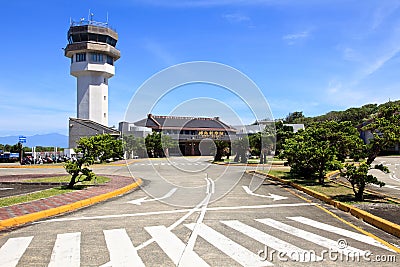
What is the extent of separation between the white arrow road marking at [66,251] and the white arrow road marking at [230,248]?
2383 mm

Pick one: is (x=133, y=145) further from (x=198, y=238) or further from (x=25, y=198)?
(x=198, y=238)

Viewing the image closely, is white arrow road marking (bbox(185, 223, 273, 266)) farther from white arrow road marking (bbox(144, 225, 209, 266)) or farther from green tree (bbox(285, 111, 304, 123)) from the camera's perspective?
green tree (bbox(285, 111, 304, 123))

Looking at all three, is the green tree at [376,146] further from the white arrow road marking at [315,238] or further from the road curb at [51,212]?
the road curb at [51,212]

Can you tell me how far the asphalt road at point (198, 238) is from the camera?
612 centimetres

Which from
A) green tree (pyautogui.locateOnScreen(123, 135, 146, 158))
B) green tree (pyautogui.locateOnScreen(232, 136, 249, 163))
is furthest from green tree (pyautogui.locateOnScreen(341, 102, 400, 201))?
green tree (pyautogui.locateOnScreen(123, 135, 146, 158))

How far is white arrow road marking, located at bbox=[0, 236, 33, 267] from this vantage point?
19.8 ft

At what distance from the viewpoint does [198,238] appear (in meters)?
7.47

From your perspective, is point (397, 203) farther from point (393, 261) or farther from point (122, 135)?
point (122, 135)

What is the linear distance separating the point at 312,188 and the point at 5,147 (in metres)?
66.6

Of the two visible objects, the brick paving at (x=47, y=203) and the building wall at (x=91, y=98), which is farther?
the building wall at (x=91, y=98)

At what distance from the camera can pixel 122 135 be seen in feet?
195

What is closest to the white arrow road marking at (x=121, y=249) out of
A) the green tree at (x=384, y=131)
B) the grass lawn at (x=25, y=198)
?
the grass lawn at (x=25, y=198)

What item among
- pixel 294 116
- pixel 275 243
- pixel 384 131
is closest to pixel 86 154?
pixel 275 243

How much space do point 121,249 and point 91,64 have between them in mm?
63528
